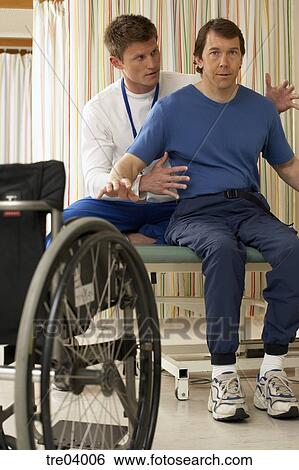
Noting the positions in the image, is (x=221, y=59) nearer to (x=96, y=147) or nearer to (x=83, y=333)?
(x=96, y=147)

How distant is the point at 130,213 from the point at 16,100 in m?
3.70

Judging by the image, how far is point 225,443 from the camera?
197 centimetres

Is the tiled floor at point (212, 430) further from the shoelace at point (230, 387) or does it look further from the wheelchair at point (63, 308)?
the wheelchair at point (63, 308)

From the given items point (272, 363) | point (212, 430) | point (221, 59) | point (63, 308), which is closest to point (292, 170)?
point (221, 59)

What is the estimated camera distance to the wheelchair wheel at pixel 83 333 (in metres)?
1.25

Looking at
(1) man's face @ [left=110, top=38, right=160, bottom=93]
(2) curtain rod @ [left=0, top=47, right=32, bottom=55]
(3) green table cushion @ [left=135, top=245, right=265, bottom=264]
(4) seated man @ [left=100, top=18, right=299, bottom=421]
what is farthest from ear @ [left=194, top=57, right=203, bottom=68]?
(2) curtain rod @ [left=0, top=47, right=32, bottom=55]

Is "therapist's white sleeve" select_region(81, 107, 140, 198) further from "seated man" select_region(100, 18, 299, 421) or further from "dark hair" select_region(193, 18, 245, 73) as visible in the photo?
"dark hair" select_region(193, 18, 245, 73)

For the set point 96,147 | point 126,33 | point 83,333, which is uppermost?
point 126,33

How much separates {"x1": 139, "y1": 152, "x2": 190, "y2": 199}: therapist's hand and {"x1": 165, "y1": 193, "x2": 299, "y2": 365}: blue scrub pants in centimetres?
12

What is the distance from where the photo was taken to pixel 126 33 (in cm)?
281

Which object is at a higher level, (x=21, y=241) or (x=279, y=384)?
(x=21, y=241)

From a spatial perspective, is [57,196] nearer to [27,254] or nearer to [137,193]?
[27,254]

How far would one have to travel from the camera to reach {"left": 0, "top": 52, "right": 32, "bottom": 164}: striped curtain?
20.5 feet

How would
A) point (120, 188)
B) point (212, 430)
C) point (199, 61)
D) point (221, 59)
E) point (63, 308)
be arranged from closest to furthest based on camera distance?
point (63, 308), point (212, 430), point (120, 188), point (221, 59), point (199, 61)
